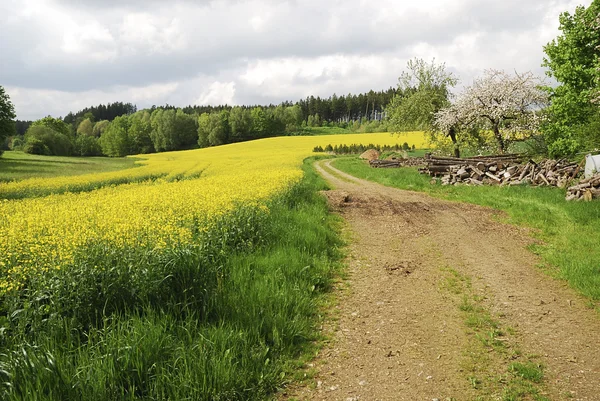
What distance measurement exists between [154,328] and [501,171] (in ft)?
60.3

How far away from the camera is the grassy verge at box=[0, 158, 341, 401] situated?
328 centimetres

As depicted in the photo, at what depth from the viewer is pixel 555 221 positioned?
1048 cm

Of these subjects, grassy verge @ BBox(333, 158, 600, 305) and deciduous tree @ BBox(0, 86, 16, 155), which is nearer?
grassy verge @ BBox(333, 158, 600, 305)

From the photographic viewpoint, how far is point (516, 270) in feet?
23.6

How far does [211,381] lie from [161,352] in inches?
26.6

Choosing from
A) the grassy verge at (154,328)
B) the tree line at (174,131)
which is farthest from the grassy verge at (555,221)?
the tree line at (174,131)

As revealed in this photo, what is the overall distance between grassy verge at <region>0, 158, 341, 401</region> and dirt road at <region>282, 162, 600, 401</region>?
0.60 metres

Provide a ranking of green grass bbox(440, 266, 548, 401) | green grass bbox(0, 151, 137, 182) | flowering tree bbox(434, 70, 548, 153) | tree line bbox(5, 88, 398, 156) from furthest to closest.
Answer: tree line bbox(5, 88, 398, 156)
green grass bbox(0, 151, 137, 182)
flowering tree bbox(434, 70, 548, 153)
green grass bbox(440, 266, 548, 401)

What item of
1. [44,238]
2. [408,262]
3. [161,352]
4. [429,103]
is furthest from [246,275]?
[429,103]

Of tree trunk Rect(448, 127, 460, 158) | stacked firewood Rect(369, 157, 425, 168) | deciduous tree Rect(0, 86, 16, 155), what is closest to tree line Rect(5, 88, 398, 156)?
deciduous tree Rect(0, 86, 16, 155)

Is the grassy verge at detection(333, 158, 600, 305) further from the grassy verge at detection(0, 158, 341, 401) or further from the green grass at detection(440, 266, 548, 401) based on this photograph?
the grassy verge at detection(0, 158, 341, 401)

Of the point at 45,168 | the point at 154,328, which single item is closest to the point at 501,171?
the point at 154,328

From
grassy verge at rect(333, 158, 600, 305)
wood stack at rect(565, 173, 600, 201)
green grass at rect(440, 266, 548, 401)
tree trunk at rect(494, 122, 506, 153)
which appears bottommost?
green grass at rect(440, 266, 548, 401)

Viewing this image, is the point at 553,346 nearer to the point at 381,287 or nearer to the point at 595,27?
the point at 381,287
